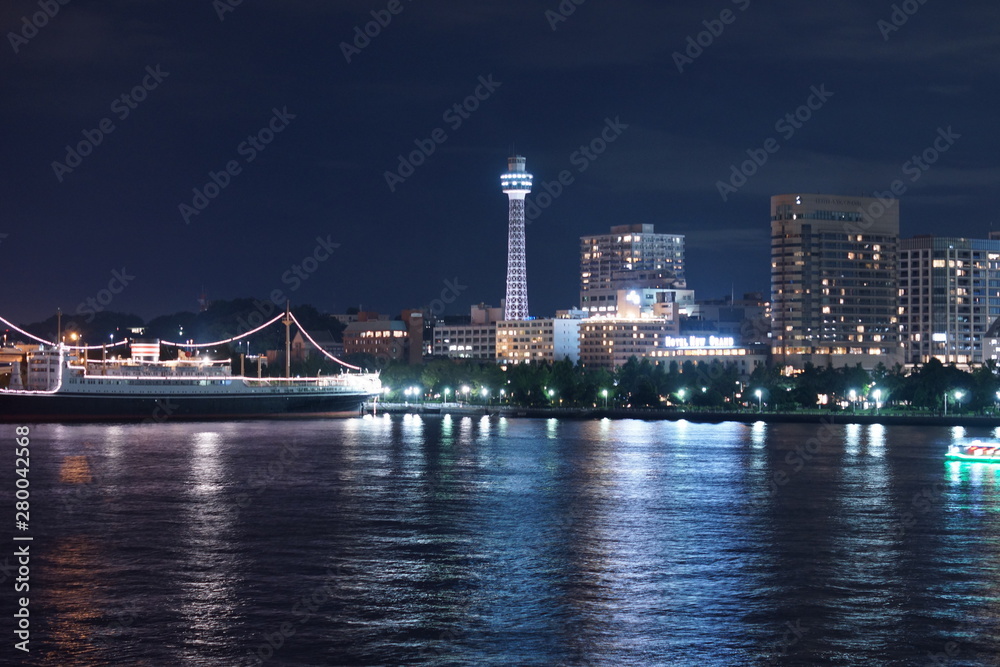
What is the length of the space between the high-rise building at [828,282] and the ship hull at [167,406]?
238 feet

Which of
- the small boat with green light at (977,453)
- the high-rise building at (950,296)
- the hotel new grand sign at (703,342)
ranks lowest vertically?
the small boat with green light at (977,453)

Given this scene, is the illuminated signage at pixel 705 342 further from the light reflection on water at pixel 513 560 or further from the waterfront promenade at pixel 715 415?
the light reflection on water at pixel 513 560

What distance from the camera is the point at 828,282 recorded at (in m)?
181

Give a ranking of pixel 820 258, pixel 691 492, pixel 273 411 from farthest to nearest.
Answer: pixel 820 258 → pixel 273 411 → pixel 691 492

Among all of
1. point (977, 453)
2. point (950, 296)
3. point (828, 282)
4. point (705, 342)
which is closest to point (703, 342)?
point (705, 342)

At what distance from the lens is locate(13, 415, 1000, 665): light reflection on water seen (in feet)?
87.1


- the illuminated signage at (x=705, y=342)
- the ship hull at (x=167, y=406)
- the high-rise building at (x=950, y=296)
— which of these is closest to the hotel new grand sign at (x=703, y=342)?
the illuminated signage at (x=705, y=342)

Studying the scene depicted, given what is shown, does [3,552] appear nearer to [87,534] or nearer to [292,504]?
[87,534]

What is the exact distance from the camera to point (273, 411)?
126 meters

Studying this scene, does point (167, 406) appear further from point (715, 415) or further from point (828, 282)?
point (828, 282)

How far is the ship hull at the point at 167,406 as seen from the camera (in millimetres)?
112750

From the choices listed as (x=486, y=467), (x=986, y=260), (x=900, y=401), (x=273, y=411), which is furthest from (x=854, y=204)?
(x=486, y=467)

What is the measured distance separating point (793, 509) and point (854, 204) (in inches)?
5627

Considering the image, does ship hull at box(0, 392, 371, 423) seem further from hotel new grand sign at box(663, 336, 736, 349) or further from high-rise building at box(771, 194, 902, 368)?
hotel new grand sign at box(663, 336, 736, 349)
